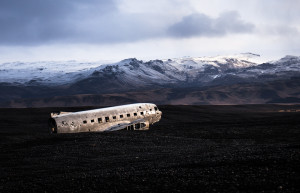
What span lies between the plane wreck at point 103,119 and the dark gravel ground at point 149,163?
351 cm

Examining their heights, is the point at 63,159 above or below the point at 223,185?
below

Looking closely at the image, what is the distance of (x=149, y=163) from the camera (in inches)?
914

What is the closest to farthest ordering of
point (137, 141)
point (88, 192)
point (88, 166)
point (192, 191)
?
point (192, 191), point (88, 192), point (88, 166), point (137, 141)

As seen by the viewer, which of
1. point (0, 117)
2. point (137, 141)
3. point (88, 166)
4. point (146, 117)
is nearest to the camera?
point (88, 166)

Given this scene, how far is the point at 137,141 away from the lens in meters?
36.1

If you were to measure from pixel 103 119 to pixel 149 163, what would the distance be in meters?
22.5

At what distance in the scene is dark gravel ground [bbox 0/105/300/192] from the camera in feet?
51.3

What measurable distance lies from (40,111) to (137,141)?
177 ft

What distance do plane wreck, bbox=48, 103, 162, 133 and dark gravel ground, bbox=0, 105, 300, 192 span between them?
3.51m

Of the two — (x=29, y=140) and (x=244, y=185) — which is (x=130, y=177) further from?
(x=29, y=140)

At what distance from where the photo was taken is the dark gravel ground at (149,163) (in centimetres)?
1562

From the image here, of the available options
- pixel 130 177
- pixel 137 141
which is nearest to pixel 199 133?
pixel 137 141

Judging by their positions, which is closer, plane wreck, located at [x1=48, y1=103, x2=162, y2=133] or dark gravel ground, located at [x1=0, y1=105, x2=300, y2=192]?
dark gravel ground, located at [x1=0, y1=105, x2=300, y2=192]

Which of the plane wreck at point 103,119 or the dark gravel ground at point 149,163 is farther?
the plane wreck at point 103,119
